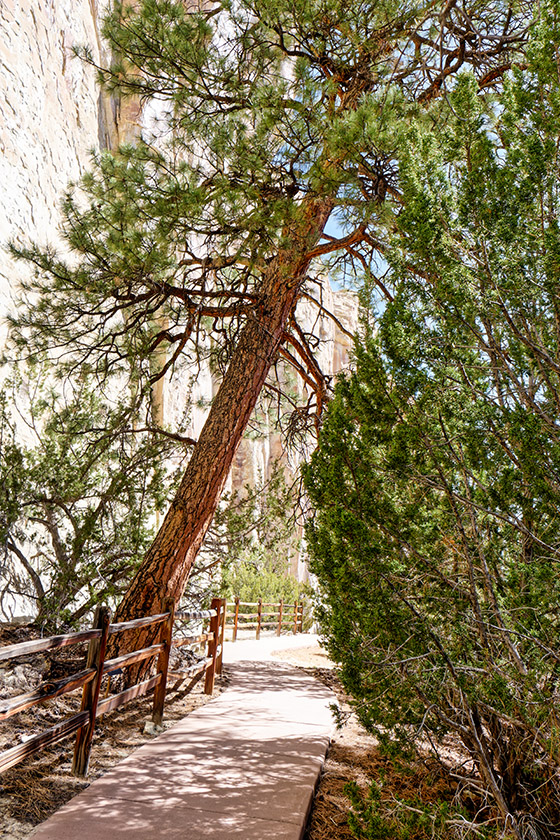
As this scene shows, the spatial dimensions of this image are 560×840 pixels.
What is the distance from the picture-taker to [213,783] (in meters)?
3.37

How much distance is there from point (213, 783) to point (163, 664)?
1419 mm

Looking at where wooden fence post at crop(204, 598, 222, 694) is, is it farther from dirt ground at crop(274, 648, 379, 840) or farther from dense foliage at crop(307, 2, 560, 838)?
dense foliage at crop(307, 2, 560, 838)

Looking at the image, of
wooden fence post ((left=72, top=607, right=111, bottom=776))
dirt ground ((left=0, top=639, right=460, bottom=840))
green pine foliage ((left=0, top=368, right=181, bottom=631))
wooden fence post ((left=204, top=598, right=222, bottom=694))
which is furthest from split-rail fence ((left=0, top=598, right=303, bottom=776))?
green pine foliage ((left=0, top=368, right=181, bottom=631))

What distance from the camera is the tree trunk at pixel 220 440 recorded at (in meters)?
4.85

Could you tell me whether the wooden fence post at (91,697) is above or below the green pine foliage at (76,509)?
below

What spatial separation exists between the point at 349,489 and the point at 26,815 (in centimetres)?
206

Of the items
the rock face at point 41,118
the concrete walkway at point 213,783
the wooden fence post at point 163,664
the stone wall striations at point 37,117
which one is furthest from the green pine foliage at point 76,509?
the stone wall striations at point 37,117

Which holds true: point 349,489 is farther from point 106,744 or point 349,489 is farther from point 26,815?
point 106,744

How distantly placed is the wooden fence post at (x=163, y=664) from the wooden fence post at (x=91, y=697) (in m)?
1.20

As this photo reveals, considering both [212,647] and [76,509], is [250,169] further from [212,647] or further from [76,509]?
[212,647]

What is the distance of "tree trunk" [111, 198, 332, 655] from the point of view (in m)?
4.85

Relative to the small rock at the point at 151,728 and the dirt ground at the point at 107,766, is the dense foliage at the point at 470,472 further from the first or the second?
the small rock at the point at 151,728

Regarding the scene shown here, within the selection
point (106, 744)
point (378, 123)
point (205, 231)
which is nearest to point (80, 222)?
point (205, 231)

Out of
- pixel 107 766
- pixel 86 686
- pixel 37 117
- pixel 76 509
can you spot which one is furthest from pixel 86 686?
pixel 37 117
